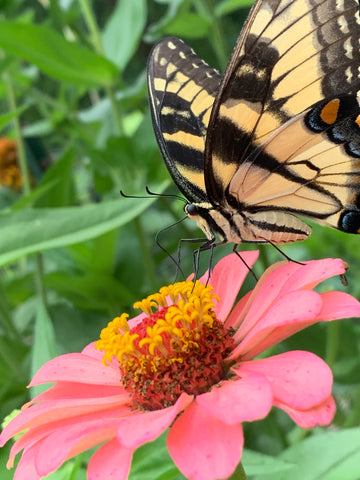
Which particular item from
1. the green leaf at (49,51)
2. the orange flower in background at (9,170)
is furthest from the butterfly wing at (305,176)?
the orange flower in background at (9,170)

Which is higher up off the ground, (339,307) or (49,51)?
(49,51)

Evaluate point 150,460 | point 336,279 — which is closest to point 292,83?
point 150,460

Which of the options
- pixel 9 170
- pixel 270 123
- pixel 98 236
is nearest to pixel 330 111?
pixel 270 123

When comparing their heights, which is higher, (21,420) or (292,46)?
(292,46)

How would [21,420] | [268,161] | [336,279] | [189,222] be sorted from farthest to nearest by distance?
[189,222]
[336,279]
[268,161]
[21,420]

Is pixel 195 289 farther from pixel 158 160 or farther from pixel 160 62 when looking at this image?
pixel 158 160

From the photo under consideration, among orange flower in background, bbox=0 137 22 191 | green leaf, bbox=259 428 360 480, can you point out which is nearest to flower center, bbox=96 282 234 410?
green leaf, bbox=259 428 360 480

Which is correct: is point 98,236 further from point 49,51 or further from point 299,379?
point 299,379

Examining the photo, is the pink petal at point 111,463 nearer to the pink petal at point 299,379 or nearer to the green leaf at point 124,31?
the pink petal at point 299,379
